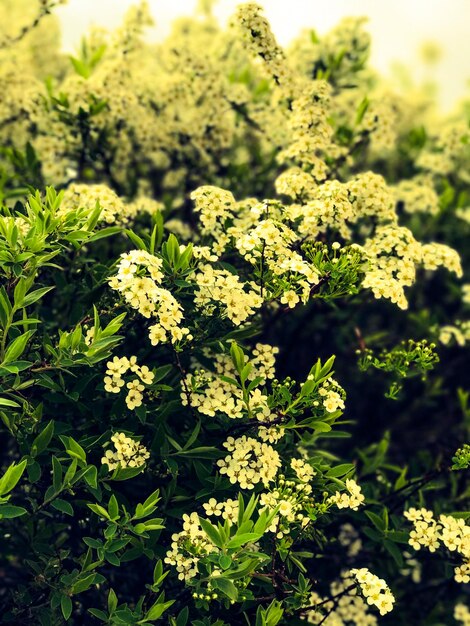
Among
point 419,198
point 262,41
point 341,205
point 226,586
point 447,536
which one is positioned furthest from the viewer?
point 419,198

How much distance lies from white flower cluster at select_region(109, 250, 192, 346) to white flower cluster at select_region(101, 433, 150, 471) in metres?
0.57

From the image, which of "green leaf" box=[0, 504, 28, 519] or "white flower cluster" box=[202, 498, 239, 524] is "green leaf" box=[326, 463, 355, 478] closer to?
"white flower cluster" box=[202, 498, 239, 524]

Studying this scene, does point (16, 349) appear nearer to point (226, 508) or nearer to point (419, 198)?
point (226, 508)

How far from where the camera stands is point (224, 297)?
12.6ft

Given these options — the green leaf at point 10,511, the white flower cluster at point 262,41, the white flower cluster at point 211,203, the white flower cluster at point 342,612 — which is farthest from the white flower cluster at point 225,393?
the white flower cluster at point 262,41

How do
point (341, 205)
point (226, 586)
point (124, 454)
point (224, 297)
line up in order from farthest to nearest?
1. point (341, 205)
2. point (224, 297)
3. point (124, 454)
4. point (226, 586)

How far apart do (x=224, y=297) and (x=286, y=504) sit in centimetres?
119

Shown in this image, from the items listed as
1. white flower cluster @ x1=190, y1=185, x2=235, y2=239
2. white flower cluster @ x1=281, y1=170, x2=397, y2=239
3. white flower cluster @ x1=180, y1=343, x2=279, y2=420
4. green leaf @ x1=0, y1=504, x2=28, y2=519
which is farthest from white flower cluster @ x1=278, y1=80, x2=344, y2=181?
green leaf @ x1=0, y1=504, x2=28, y2=519

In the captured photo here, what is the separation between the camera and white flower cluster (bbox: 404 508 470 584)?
13.4 feet

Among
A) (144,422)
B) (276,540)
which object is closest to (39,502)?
(144,422)

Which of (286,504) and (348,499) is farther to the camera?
(348,499)

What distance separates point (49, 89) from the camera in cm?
603

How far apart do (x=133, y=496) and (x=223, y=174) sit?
3924 mm

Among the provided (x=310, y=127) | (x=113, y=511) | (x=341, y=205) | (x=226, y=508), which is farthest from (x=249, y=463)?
(x=310, y=127)
